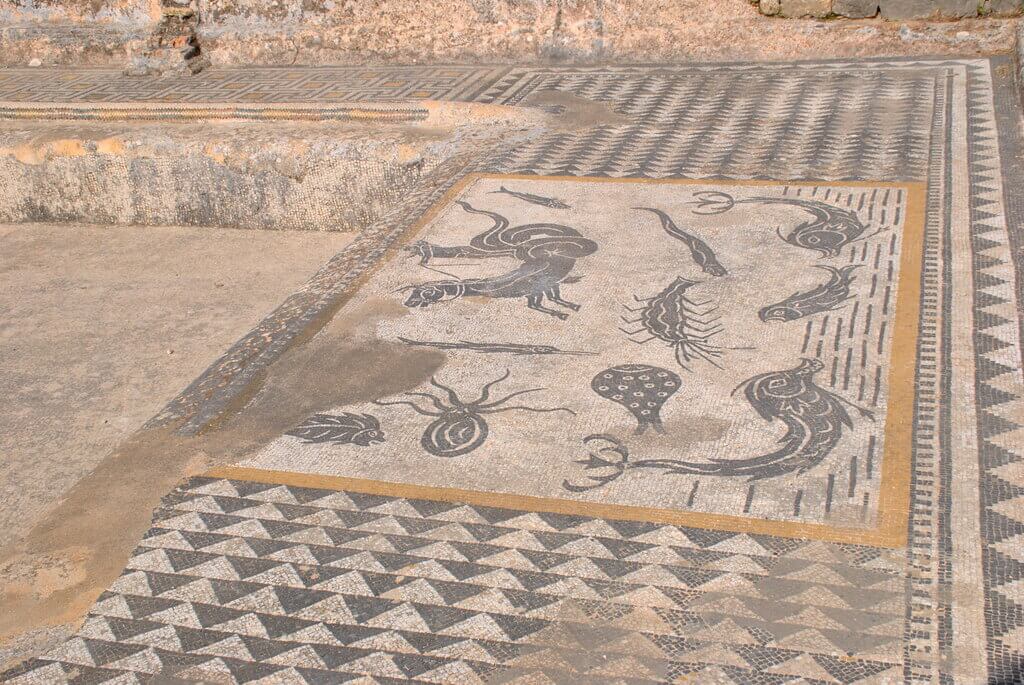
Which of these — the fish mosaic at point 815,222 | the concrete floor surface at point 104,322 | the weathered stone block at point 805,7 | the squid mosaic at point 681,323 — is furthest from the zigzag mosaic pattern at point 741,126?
the concrete floor surface at point 104,322

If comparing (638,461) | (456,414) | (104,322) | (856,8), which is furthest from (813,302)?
(856,8)

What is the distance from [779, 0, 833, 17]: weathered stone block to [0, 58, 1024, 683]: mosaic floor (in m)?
1.49

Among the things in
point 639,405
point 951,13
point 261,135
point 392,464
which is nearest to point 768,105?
point 951,13

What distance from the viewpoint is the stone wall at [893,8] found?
15.0 ft

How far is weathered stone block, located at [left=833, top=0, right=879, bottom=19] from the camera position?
4711 millimetres

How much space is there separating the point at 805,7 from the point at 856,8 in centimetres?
21

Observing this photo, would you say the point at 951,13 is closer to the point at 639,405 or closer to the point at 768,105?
the point at 768,105

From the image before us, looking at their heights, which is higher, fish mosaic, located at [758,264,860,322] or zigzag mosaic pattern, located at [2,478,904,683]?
fish mosaic, located at [758,264,860,322]

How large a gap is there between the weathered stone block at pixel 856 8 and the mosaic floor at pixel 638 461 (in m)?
1.43

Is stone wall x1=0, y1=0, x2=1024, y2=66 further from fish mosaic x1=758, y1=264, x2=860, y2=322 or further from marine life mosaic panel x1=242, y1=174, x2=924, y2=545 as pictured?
fish mosaic x1=758, y1=264, x2=860, y2=322

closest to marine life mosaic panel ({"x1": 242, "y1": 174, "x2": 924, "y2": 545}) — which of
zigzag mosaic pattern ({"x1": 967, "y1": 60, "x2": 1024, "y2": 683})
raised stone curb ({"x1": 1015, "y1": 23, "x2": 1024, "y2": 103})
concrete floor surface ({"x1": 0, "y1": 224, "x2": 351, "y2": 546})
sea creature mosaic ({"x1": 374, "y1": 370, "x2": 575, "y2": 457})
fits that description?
sea creature mosaic ({"x1": 374, "y1": 370, "x2": 575, "y2": 457})

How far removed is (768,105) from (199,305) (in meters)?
2.19

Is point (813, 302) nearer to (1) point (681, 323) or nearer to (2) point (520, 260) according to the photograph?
(1) point (681, 323)

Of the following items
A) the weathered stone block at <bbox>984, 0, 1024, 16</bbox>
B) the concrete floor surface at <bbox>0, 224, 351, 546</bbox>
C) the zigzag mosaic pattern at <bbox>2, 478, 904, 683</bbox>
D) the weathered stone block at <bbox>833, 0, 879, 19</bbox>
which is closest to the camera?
the zigzag mosaic pattern at <bbox>2, 478, 904, 683</bbox>
